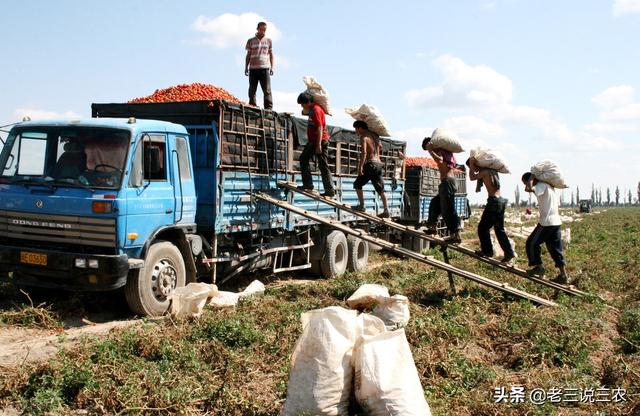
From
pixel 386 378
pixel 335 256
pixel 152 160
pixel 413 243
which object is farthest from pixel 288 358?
pixel 413 243

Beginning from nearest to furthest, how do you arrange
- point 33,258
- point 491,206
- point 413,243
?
point 33,258, point 491,206, point 413,243

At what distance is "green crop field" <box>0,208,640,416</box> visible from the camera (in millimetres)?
4707

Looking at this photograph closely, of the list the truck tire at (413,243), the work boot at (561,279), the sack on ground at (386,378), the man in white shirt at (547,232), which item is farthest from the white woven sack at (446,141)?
the truck tire at (413,243)

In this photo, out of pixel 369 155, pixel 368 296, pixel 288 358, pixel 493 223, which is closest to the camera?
pixel 288 358

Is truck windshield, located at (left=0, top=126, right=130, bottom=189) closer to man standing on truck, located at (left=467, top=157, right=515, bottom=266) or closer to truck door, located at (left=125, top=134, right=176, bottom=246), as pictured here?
truck door, located at (left=125, top=134, right=176, bottom=246)

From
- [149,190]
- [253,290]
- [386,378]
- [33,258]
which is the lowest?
[253,290]

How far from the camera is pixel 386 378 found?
13.0 ft

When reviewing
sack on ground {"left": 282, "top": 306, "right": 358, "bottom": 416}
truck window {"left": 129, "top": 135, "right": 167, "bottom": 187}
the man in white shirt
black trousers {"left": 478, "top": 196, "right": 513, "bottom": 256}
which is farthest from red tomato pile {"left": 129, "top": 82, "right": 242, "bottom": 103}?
sack on ground {"left": 282, "top": 306, "right": 358, "bottom": 416}

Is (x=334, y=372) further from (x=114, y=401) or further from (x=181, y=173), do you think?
(x=181, y=173)

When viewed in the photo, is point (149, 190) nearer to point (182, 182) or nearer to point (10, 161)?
point (182, 182)

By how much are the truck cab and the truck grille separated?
1 cm

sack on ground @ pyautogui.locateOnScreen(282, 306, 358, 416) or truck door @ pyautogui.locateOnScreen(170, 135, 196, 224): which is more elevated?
truck door @ pyautogui.locateOnScreen(170, 135, 196, 224)

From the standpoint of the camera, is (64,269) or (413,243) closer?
(64,269)

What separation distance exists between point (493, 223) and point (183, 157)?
192 inches
